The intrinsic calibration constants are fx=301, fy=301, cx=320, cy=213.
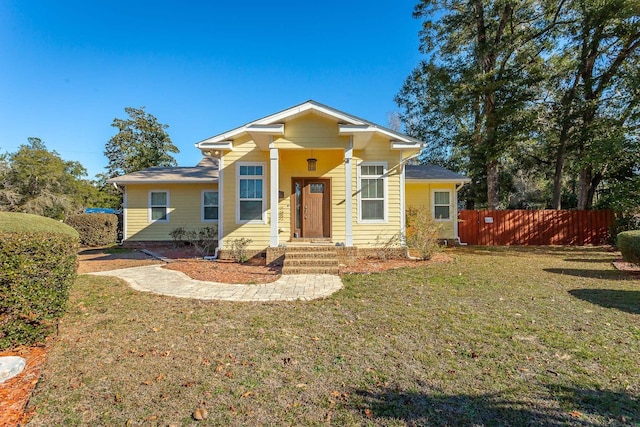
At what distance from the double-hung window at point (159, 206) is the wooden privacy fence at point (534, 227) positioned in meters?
14.6

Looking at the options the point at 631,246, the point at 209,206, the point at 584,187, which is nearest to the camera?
Result: the point at 631,246

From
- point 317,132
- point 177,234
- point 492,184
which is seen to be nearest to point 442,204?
point 492,184

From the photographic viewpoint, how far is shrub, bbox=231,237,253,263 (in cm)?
965

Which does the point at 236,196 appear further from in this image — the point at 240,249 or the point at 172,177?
the point at 172,177

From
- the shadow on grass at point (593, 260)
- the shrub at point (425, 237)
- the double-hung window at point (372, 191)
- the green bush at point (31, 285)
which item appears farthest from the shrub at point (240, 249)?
the shadow on grass at point (593, 260)

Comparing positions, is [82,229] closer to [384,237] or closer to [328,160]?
[328,160]

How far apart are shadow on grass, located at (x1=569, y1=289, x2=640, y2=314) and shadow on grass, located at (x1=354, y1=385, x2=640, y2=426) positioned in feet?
10.8

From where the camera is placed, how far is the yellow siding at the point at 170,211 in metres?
14.5

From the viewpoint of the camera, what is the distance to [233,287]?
251 inches

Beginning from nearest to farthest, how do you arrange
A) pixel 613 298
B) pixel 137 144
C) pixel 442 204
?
pixel 613 298, pixel 442 204, pixel 137 144

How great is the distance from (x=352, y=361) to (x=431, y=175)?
1278 cm

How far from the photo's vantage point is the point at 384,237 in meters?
9.96

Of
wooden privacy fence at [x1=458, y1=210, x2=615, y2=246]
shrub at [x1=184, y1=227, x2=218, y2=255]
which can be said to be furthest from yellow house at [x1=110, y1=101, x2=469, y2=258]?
wooden privacy fence at [x1=458, y1=210, x2=615, y2=246]

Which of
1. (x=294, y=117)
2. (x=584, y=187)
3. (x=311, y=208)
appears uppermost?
(x=294, y=117)
